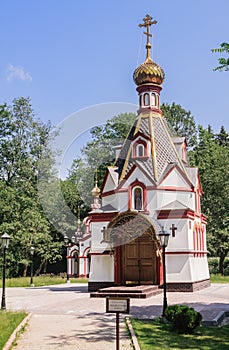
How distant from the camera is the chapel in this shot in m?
19.2

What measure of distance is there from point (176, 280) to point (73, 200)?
2051 cm

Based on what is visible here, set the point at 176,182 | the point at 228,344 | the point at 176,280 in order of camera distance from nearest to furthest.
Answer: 1. the point at 228,344
2. the point at 176,280
3. the point at 176,182

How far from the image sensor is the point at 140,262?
64.5ft

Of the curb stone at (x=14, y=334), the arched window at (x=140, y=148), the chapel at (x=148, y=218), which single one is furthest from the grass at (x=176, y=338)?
the arched window at (x=140, y=148)

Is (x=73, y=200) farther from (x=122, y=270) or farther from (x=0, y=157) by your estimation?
(x=122, y=270)

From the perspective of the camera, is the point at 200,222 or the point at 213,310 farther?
the point at 200,222

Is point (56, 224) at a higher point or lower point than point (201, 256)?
higher

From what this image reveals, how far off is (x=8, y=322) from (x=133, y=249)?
9.83m

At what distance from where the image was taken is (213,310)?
1286 centimetres

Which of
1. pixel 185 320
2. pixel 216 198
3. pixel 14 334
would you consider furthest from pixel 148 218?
pixel 216 198

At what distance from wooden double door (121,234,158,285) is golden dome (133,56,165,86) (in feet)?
28.7

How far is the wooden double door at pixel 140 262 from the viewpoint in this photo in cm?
1942

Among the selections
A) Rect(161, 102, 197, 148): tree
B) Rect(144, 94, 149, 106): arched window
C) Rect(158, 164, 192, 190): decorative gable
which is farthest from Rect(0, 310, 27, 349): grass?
Rect(161, 102, 197, 148): tree

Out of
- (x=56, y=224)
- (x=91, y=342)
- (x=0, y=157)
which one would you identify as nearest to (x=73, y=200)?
(x=56, y=224)
